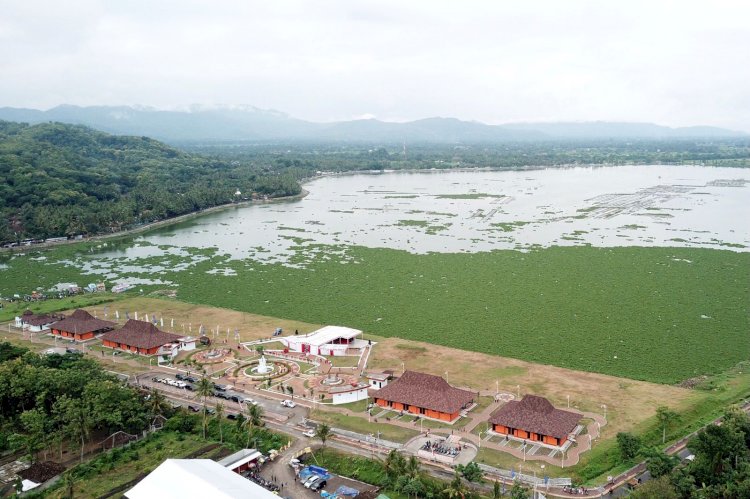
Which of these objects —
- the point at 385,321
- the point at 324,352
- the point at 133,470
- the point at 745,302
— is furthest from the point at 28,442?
the point at 745,302

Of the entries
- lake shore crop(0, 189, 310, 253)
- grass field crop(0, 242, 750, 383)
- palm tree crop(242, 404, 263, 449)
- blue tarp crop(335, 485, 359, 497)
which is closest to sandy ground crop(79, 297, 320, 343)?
grass field crop(0, 242, 750, 383)

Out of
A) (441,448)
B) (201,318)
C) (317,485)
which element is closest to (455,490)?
(441,448)

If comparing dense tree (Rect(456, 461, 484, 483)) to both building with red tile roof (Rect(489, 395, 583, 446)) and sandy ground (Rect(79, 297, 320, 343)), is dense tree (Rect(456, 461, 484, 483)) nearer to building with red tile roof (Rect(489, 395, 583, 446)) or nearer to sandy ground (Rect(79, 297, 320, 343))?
Result: building with red tile roof (Rect(489, 395, 583, 446))

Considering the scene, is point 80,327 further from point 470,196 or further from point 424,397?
point 470,196

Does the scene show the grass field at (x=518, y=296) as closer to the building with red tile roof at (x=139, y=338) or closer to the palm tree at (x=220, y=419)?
the building with red tile roof at (x=139, y=338)

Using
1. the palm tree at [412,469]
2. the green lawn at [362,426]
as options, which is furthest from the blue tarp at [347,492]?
the green lawn at [362,426]
